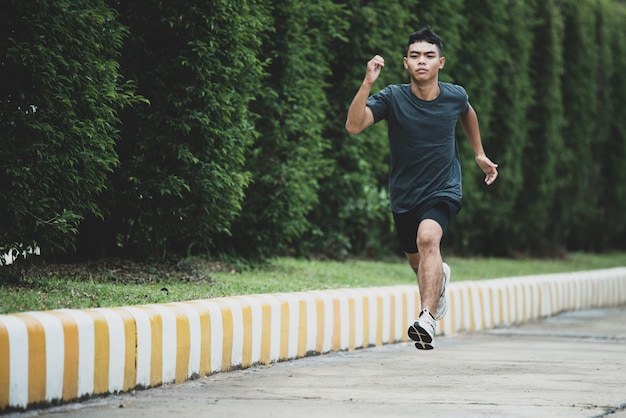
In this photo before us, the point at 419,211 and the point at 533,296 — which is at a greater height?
the point at 419,211

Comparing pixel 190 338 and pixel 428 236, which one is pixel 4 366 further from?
pixel 428 236

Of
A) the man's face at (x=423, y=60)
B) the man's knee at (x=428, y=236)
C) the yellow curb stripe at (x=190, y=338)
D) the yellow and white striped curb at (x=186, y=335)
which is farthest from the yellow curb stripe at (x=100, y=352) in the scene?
the man's face at (x=423, y=60)

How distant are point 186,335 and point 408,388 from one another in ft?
4.48

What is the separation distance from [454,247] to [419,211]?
12554 mm

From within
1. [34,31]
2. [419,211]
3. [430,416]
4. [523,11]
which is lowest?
[430,416]

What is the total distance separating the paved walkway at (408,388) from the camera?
5906 millimetres

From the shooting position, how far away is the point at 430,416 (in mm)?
5742

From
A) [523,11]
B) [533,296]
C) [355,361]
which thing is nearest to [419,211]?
[355,361]

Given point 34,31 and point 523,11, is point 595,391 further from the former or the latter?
point 523,11

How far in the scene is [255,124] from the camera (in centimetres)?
1295

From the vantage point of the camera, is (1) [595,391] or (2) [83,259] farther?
(2) [83,259]

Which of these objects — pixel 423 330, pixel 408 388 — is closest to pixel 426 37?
pixel 423 330

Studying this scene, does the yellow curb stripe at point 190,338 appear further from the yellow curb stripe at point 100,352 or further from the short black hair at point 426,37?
the short black hair at point 426,37

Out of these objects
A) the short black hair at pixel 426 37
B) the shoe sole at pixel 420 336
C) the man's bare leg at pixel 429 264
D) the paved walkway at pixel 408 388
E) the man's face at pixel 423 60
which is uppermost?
the short black hair at pixel 426 37
